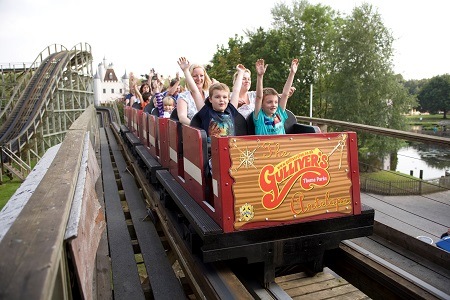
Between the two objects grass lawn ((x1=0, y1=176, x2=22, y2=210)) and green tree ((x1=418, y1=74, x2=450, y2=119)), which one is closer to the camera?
grass lawn ((x1=0, y1=176, x2=22, y2=210))

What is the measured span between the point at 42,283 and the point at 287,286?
8.49ft

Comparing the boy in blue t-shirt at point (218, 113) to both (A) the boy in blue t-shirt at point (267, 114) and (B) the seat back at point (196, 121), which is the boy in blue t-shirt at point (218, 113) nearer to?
(B) the seat back at point (196, 121)

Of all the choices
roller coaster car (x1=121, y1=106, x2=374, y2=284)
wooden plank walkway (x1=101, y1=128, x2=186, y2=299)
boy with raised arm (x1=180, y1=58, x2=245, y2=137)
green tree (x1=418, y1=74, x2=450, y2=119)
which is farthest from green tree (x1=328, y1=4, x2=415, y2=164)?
green tree (x1=418, y1=74, x2=450, y2=119)

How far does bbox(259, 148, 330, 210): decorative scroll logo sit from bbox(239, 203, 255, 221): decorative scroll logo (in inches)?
3.8

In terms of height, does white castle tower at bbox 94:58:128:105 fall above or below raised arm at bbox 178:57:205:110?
above

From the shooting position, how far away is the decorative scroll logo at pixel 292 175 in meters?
2.51

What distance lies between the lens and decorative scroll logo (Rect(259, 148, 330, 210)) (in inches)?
99.0

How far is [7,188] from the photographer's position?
20891mm

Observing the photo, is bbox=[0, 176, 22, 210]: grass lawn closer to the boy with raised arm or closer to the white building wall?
the boy with raised arm

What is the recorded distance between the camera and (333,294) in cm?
294

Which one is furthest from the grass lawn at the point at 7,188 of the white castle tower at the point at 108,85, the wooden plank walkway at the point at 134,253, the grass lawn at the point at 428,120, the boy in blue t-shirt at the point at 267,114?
the grass lawn at the point at 428,120

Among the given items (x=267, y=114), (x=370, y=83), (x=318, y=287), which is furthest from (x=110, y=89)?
(x=318, y=287)

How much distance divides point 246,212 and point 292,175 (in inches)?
15.9

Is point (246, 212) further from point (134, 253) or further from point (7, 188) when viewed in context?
point (7, 188)
